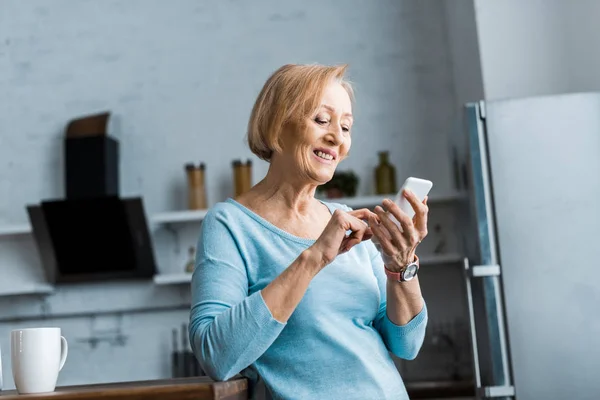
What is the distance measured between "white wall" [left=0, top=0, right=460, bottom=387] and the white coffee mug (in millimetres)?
3227

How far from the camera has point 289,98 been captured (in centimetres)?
136

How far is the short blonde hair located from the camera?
4.46 ft

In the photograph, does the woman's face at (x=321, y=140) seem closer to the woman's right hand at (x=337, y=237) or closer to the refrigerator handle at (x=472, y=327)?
the woman's right hand at (x=337, y=237)

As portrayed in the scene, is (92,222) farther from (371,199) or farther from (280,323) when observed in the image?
(280,323)

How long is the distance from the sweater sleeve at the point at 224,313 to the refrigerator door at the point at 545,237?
2038mm

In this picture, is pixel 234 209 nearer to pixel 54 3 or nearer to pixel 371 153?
pixel 371 153

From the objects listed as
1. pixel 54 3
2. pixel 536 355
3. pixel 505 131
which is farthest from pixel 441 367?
pixel 54 3

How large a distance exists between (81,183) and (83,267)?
1.48ft

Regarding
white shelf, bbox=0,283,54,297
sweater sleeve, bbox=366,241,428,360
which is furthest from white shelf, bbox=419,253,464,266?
sweater sleeve, bbox=366,241,428,360

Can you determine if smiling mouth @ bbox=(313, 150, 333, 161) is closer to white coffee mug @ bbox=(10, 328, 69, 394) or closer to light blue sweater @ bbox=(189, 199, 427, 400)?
light blue sweater @ bbox=(189, 199, 427, 400)

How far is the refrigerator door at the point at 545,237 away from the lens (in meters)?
3.09

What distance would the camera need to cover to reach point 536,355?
3.11 m

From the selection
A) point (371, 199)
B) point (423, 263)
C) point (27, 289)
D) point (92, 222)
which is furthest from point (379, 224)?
point (27, 289)

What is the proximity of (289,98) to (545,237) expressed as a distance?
6.68ft
